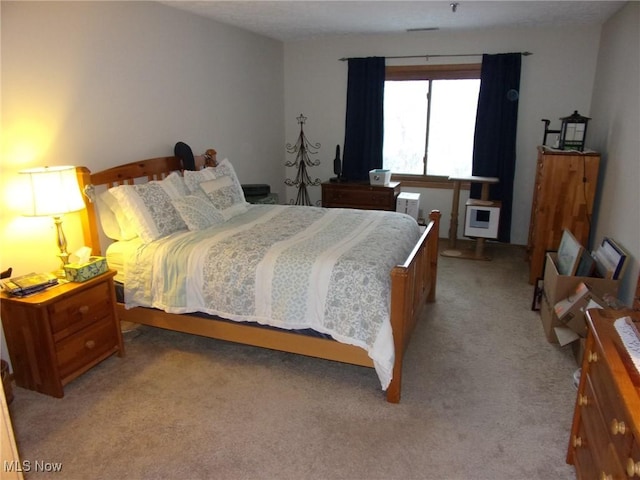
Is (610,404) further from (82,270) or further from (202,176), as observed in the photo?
(202,176)

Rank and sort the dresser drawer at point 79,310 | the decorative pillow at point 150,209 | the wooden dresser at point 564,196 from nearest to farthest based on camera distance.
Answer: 1. the dresser drawer at point 79,310
2. the decorative pillow at point 150,209
3. the wooden dresser at point 564,196

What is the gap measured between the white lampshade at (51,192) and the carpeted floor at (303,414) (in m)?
1.02

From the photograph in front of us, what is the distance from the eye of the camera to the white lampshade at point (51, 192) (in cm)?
246

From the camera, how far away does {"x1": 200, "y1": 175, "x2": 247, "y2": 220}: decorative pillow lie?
3609 millimetres

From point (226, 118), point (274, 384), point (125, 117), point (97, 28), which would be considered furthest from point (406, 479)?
point (226, 118)

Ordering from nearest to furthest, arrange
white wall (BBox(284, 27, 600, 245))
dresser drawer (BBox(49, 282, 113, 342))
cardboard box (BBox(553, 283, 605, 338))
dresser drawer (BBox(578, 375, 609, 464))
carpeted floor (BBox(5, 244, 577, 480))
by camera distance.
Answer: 1. dresser drawer (BBox(578, 375, 609, 464))
2. carpeted floor (BBox(5, 244, 577, 480))
3. dresser drawer (BBox(49, 282, 113, 342))
4. cardboard box (BBox(553, 283, 605, 338))
5. white wall (BBox(284, 27, 600, 245))

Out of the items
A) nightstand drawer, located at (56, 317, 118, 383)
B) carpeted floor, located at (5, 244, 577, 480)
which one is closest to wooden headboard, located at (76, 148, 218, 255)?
nightstand drawer, located at (56, 317, 118, 383)

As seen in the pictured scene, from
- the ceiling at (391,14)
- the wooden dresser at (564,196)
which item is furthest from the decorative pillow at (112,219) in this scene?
the wooden dresser at (564,196)

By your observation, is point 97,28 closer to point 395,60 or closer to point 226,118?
point 226,118

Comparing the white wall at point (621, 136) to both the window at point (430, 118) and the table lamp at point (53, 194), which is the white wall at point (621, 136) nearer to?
the window at point (430, 118)

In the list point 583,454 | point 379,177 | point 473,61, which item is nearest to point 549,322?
point 583,454

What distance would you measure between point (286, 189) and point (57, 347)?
13.2ft

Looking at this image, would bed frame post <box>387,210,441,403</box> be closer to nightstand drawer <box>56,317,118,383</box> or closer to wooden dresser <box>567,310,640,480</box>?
wooden dresser <box>567,310,640,480</box>

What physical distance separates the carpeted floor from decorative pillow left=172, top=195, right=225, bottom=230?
82 cm
